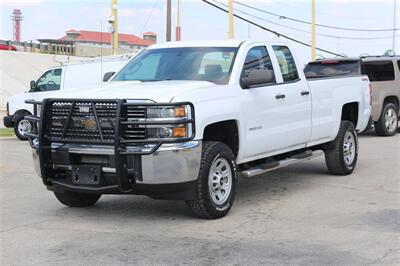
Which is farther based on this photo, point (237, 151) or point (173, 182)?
point (237, 151)

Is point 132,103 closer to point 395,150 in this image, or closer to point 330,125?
point 330,125

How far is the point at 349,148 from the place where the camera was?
383 inches

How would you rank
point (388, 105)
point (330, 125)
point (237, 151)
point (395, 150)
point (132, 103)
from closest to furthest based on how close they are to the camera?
point (132, 103), point (237, 151), point (330, 125), point (395, 150), point (388, 105)

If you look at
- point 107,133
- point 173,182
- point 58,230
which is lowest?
point 58,230

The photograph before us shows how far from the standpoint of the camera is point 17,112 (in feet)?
53.6

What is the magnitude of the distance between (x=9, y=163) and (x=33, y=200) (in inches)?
153

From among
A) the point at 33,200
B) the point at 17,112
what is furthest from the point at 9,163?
the point at 17,112

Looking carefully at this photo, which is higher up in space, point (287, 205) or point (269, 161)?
point (269, 161)

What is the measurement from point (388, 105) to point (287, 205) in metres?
9.16

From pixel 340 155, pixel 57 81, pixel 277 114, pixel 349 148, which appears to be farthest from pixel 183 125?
pixel 57 81

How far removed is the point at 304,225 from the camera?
633 cm

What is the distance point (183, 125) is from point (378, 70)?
10824 millimetres

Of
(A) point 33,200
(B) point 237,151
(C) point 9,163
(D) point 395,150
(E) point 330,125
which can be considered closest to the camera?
(B) point 237,151

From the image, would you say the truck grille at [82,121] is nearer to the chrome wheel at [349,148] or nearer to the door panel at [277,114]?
the door panel at [277,114]
